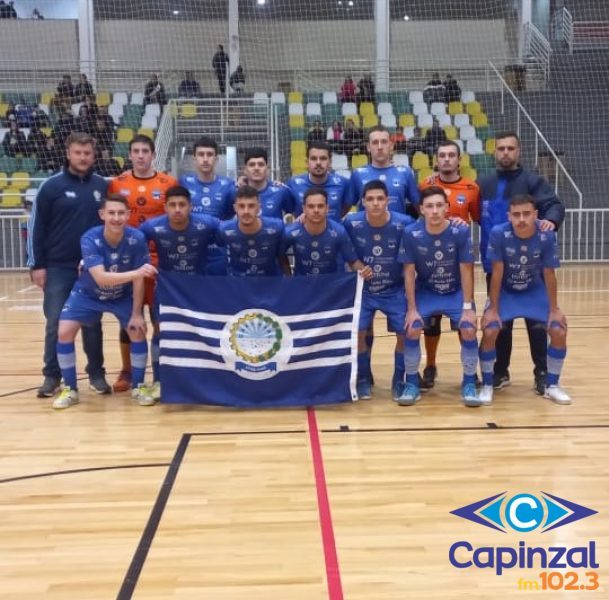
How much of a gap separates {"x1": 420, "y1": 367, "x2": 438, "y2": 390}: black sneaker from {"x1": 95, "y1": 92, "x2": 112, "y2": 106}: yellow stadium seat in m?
12.9

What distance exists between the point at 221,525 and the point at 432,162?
1256 centimetres

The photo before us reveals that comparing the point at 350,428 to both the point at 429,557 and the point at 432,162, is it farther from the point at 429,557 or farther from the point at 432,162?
the point at 432,162

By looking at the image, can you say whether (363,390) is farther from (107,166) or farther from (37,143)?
(37,143)

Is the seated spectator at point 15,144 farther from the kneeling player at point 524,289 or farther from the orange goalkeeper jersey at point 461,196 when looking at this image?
the kneeling player at point 524,289

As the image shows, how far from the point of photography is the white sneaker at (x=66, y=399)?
A: 5.12m

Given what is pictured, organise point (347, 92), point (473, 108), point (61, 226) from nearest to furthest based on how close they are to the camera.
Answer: point (61, 226)
point (347, 92)
point (473, 108)

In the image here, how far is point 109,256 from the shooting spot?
5145 mm

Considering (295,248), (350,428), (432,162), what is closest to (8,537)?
(350,428)

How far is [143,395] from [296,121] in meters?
11.8

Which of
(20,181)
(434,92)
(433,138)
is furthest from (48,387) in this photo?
(434,92)

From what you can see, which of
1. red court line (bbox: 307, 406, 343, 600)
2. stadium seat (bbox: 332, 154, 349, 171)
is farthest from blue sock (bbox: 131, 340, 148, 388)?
stadium seat (bbox: 332, 154, 349, 171)

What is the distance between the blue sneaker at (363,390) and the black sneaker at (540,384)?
1.15 metres

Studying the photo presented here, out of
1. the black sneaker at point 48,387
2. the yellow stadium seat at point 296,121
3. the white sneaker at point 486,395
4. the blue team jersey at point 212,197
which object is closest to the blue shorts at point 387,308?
the white sneaker at point 486,395

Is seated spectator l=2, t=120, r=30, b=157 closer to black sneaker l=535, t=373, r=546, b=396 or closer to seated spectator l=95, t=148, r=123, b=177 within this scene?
seated spectator l=95, t=148, r=123, b=177
